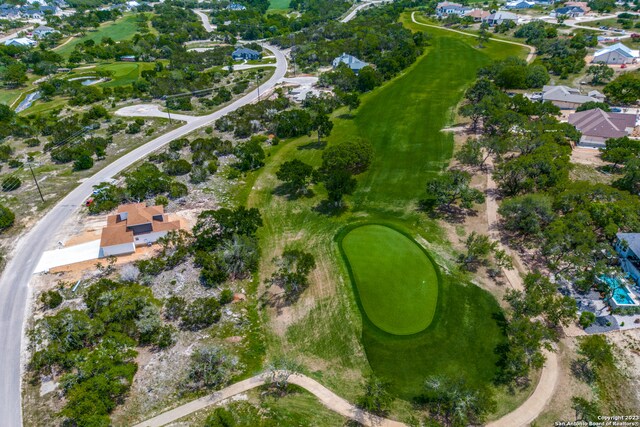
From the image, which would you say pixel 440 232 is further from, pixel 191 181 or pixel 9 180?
pixel 9 180

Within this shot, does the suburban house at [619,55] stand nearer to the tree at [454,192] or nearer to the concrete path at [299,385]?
the tree at [454,192]

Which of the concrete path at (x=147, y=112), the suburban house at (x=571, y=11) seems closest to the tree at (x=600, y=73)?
the suburban house at (x=571, y=11)

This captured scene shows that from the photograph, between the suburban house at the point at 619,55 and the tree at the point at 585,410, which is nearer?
the tree at the point at 585,410

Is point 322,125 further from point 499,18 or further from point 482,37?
point 499,18

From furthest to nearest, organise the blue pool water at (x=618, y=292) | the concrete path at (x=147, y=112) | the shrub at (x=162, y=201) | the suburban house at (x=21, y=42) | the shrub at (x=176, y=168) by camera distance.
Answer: the suburban house at (x=21, y=42)
the concrete path at (x=147, y=112)
the shrub at (x=176, y=168)
the shrub at (x=162, y=201)
the blue pool water at (x=618, y=292)

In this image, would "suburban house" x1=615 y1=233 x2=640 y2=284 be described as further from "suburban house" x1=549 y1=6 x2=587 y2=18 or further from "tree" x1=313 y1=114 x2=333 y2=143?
"suburban house" x1=549 y1=6 x2=587 y2=18

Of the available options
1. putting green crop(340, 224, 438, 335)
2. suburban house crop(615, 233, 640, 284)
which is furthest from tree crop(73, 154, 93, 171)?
suburban house crop(615, 233, 640, 284)
